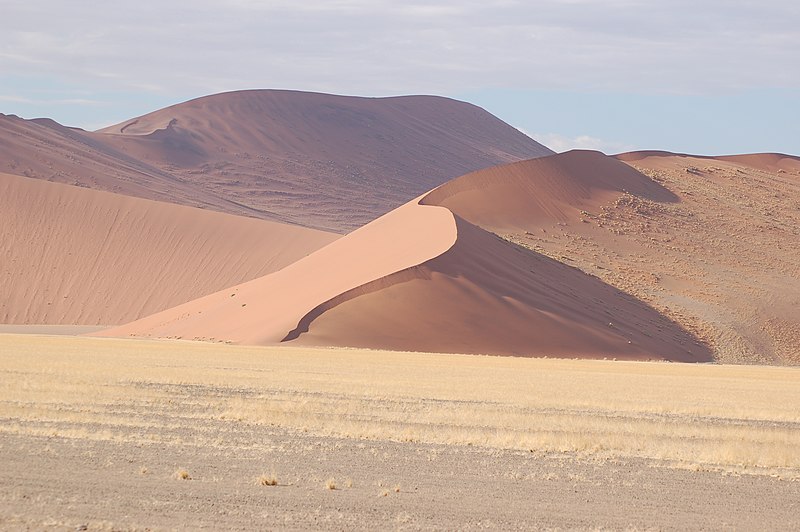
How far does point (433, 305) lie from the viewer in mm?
51250

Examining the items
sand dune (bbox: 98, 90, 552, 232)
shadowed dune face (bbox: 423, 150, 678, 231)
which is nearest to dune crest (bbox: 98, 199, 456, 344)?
shadowed dune face (bbox: 423, 150, 678, 231)

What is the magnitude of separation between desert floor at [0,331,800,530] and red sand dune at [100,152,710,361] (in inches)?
747

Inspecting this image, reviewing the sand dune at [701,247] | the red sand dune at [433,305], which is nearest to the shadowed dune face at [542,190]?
the sand dune at [701,247]

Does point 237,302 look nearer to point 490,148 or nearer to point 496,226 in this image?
point 496,226

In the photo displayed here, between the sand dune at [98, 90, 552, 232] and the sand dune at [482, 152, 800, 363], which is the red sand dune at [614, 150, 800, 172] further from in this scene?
the sand dune at [98, 90, 552, 232]

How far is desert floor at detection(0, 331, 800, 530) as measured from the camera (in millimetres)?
11156

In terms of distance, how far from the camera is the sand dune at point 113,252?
255ft

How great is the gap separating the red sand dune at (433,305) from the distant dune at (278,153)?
57050 millimetres

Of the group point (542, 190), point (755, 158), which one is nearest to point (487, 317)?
point (542, 190)

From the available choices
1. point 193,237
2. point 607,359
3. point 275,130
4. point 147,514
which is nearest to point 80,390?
point 147,514

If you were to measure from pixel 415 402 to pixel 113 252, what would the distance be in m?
64.3

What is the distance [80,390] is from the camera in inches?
879

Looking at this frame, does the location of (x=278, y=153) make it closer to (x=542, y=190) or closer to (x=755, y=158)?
(x=755, y=158)

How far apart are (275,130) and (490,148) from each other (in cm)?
3711
